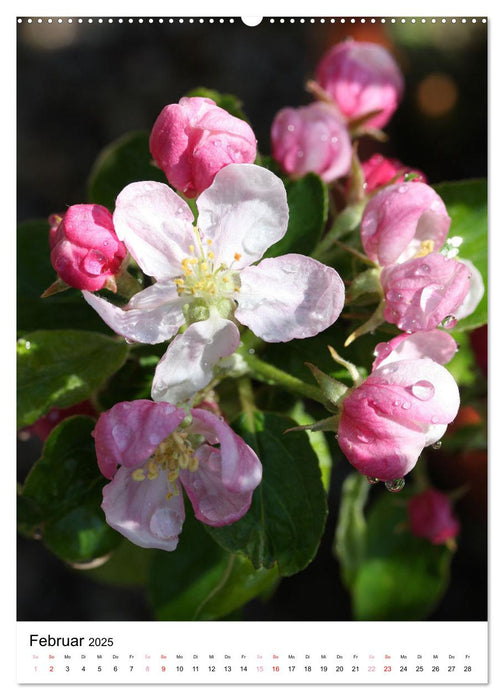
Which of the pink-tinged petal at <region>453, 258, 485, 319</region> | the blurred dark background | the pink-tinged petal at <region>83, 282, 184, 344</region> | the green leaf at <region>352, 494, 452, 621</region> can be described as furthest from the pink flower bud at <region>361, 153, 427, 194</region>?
the blurred dark background

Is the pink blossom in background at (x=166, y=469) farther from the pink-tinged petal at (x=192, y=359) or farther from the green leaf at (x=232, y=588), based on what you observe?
the green leaf at (x=232, y=588)

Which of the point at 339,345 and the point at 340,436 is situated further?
the point at 339,345

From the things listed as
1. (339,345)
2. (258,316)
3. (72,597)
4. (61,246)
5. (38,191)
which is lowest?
(72,597)

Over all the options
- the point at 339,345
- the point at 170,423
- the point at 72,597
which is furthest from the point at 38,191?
the point at 170,423

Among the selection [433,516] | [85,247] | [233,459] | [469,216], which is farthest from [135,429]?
[433,516]

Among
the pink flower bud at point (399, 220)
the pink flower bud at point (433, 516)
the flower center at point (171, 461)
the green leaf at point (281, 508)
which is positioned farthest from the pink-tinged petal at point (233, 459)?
the pink flower bud at point (433, 516)
